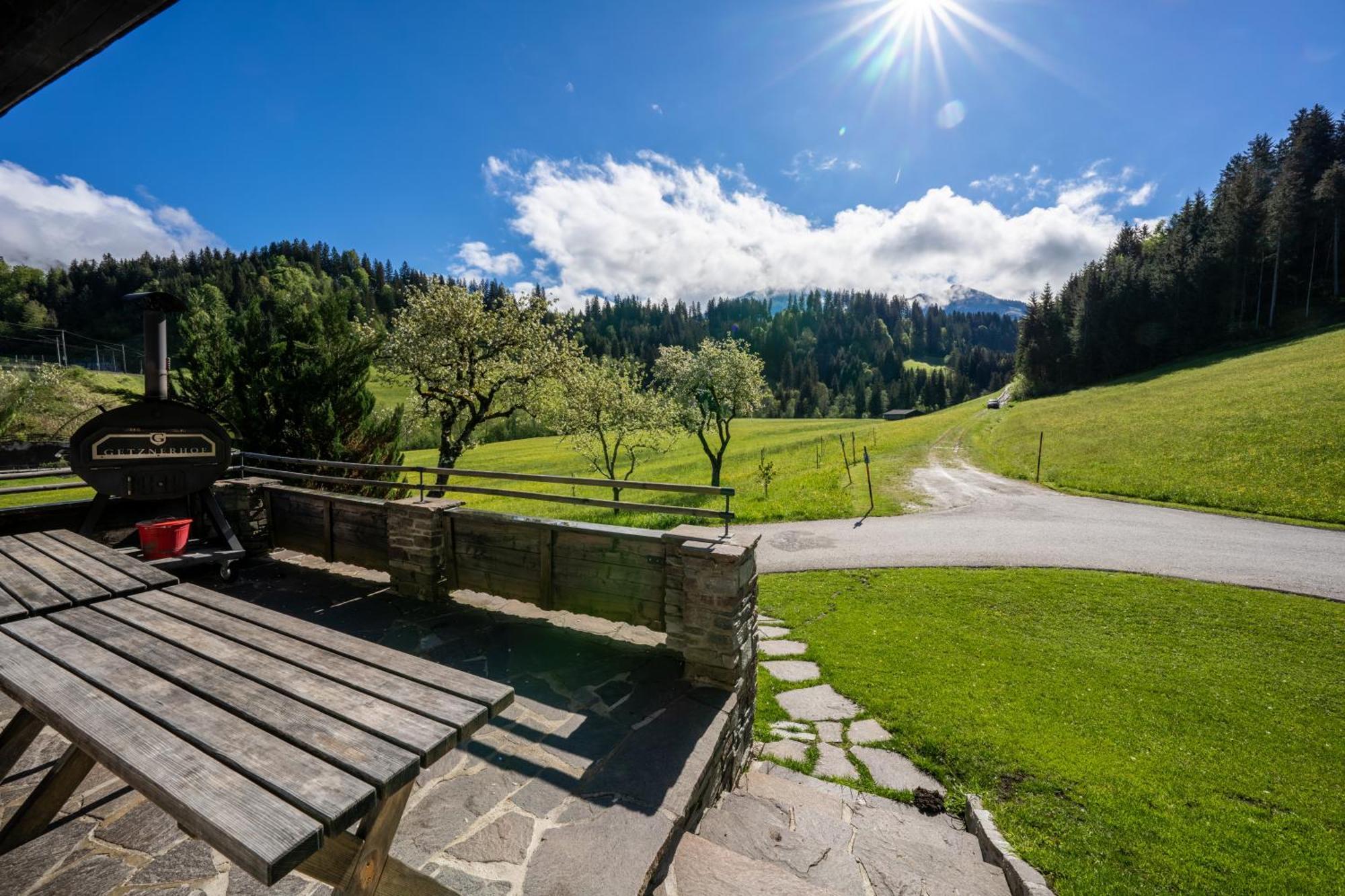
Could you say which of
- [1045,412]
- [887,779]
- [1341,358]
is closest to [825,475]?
[887,779]

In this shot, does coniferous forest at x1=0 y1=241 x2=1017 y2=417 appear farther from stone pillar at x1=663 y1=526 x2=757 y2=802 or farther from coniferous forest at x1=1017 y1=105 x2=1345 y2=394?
coniferous forest at x1=1017 y1=105 x2=1345 y2=394

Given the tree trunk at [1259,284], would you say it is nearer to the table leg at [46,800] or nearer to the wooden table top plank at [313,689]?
the wooden table top plank at [313,689]

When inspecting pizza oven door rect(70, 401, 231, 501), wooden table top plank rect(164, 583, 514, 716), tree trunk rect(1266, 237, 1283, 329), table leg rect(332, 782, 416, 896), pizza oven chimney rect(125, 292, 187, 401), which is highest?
tree trunk rect(1266, 237, 1283, 329)

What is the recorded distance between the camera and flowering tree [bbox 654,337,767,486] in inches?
984

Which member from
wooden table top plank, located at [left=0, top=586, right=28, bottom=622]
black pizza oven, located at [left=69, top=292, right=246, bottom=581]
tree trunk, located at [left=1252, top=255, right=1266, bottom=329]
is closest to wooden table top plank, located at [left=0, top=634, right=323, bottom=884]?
wooden table top plank, located at [left=0, top=586, right=28, bottom=622]

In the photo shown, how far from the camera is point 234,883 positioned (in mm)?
2328

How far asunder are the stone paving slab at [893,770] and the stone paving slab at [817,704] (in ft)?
1.81

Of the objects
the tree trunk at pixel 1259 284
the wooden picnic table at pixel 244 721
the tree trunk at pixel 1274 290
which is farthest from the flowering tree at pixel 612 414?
the tree trunk at pixel 1259 284

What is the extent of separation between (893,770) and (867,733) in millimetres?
530

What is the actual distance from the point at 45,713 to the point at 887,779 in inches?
205

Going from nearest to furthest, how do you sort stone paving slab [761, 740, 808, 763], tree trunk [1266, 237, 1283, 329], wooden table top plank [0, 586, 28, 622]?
wooden table top plank [0, 586, 28, 622]
stone paving slab [761, 740, 808, 763]
tree trunk [1266, 237, 1283, 329]

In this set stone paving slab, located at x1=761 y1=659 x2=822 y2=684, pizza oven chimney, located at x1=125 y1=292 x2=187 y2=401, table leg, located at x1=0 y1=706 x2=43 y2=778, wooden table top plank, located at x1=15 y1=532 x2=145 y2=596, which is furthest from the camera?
stone paving slab, located at x1=761 y1=659 x2=822 y2=684

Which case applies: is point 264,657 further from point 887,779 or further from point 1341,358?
point 1341,358

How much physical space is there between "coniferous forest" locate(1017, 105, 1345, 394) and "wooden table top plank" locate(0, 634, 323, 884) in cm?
7092
